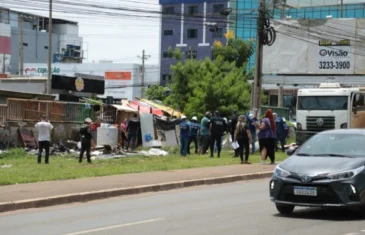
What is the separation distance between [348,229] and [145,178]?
8.69 m

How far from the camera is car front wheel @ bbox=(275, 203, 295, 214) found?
12004 mm

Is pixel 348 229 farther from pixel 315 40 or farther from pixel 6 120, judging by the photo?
pixel 315 40

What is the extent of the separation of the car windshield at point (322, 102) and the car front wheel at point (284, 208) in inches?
801

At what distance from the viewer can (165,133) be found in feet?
115

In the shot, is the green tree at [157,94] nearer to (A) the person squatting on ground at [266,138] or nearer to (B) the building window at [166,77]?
(B) the building window at [166,77]

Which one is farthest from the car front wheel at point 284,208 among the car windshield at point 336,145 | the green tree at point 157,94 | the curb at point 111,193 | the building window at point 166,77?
the building window at point 166,77

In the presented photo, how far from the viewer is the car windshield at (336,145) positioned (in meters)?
12.1

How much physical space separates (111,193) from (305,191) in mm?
5811

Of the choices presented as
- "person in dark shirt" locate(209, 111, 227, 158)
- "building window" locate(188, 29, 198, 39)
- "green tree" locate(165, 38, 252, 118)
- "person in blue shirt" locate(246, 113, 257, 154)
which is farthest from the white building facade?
"person in dark shirt" locate(209, 111, 227, 158)

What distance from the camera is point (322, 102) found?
32281 millimetres

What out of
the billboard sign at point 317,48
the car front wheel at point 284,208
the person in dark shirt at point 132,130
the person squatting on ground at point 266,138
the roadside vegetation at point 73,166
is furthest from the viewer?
the billboard sign at point 317,48

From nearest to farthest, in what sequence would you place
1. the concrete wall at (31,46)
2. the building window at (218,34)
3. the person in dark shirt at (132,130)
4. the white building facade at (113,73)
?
the person in dark shirt at (132,130) → the white building facade at (113,73) → the building window at (218,34) → the concrete wall at (31,46)

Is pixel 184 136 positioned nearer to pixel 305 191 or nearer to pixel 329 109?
pixel 329 109

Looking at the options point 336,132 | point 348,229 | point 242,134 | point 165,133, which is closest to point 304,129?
point 165,133
